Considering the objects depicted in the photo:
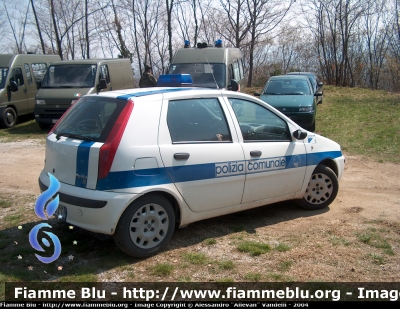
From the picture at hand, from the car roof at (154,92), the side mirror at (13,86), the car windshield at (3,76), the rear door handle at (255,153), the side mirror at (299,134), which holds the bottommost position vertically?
the rear door handle at (255,153)

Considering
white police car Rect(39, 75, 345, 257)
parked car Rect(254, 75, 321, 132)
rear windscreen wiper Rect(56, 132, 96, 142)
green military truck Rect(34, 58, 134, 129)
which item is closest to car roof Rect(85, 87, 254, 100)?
white police car Rect(39, 75, 345, 257)

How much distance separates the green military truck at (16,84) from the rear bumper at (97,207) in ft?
34.7

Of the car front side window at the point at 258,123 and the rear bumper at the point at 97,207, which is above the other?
the car front side window at the point at 258,123

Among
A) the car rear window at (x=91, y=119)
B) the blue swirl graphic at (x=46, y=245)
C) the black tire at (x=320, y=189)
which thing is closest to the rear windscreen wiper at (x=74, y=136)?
the car rear window at (x=91, y=119)

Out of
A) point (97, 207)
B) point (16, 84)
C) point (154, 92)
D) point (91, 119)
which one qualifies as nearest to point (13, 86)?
point (16, 84)

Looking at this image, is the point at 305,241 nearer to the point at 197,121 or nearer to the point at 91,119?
the point at 197,121

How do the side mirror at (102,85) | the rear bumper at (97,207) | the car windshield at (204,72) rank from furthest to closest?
1. the side mirror at (102,85)
2. the car windshield at (204,72)
3. the rear bumper at (97,207)

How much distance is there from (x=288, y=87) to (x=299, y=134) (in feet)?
27.6

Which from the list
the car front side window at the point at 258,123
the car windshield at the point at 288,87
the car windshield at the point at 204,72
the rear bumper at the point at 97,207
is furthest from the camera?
the car windshield at the point at 288,87

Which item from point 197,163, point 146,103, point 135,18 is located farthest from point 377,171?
point 135,18

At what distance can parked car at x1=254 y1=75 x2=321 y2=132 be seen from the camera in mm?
11727

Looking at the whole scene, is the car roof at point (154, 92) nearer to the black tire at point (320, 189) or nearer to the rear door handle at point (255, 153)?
the rear door handle at point (255, 153)

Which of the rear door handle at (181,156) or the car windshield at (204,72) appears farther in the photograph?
the car windshield at (204,72)

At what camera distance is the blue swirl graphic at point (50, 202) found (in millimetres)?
4160
